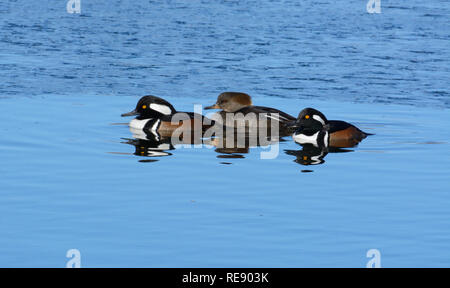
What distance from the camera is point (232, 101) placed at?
47.2ft

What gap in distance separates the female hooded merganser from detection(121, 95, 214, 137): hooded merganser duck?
1.62 m

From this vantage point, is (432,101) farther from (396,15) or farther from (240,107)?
(396,15)

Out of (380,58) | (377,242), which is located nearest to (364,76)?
(380,58)

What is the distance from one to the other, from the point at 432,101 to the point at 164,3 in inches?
454

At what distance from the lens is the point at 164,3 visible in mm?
25094

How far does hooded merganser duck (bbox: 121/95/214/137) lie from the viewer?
A: 13.5m

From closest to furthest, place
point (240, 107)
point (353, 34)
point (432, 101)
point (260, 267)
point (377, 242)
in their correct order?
point (260, 267) → point (377, 242) → point (240, 107) → point (432, 101) → point (353, 34)

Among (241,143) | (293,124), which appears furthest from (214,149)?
(293,124)

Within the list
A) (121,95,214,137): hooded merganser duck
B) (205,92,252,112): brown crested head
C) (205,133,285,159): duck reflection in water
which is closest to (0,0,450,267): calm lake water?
(205,133,285,159): duck reflection in water

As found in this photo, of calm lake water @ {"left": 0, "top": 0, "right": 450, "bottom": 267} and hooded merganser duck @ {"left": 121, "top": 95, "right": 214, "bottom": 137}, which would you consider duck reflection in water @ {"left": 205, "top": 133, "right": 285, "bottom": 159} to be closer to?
calm lake water @ {"left": 0, "top": 0, "right": 450, "bottom": 267}

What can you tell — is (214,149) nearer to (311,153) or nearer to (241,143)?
(241,143)

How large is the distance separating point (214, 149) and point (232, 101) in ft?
7.79

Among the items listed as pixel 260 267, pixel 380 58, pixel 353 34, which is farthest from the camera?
pixel 353 34

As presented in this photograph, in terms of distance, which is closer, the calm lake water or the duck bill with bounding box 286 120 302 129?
the calm lake water
